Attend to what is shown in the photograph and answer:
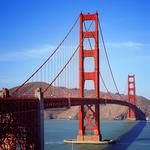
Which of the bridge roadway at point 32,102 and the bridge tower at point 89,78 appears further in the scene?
the bridge tower at point 89,78

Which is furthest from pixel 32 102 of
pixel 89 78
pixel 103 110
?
pixel 103 110

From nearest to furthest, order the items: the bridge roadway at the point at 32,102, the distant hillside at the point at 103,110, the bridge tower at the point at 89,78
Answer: the bridge roadway at the point at 32,102 → the bridge tower at the point at 89,78 → the distant hillside at the point at 103,110

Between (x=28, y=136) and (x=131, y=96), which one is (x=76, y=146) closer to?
(x=28, y=136)

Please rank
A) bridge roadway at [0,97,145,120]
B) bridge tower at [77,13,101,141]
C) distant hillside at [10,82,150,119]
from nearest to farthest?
bridge roadway at [0,97,145,120], bridge tower at [77,13,101,141], distant hillside at [10,82,150,119]

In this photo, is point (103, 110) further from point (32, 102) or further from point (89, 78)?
point (32, 102)

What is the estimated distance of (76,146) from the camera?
35312 millimetres

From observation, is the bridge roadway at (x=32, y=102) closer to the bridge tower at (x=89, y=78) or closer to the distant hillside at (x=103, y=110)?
the bridge tower at (x=89, y=78)

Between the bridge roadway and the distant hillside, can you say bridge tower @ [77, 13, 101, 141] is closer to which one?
the bridge roadway

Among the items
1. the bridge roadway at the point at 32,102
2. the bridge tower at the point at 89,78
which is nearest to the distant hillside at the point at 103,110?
the bridge tower at the point at 89,78

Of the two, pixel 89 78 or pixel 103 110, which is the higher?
pixel 89 78

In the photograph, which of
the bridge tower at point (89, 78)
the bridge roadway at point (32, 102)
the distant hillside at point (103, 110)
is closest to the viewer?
the bridge roadway at point (32, 102)

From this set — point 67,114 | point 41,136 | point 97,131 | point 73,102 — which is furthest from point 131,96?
point 41,136

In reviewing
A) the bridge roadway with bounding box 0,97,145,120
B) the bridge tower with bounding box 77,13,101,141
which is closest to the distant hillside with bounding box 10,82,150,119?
the bridge tower with bounding box 77,13,101,141

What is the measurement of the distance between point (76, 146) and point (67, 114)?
8200cm
